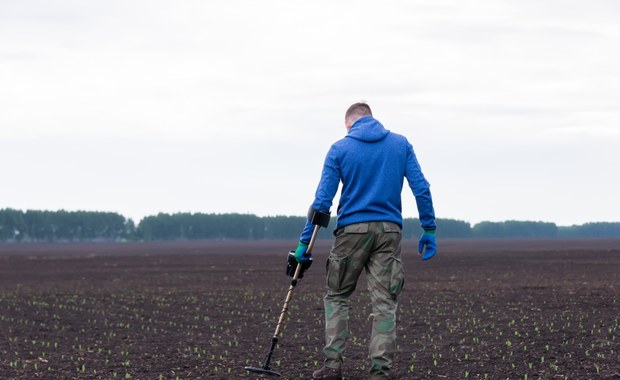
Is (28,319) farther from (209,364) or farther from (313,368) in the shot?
(313,368)

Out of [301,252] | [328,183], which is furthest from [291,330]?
[328,183]

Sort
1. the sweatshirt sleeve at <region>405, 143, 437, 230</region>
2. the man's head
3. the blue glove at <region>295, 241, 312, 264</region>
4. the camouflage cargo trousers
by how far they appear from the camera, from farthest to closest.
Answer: the blue glove at <region>295, 241, 312, 264</region> → the man's head → the sweatshirt sleeve at <region>405, 143, 437, 230</region> → the camouflage cargo trousers

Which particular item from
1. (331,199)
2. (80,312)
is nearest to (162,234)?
(80,312)

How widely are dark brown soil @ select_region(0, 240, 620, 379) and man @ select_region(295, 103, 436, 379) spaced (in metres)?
1.27

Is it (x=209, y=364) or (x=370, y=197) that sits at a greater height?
(x=370, y=197)

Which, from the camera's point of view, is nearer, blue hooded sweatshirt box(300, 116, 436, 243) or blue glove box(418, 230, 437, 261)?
blue hooded sweatshirt box(300, 116, 436, 243)

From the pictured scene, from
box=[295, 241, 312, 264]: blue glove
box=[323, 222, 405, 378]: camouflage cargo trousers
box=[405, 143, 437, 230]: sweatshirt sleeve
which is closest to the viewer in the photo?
box=[323, 222, 405, 378]: camouflage cargo trousers

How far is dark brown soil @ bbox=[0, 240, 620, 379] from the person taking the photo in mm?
11156

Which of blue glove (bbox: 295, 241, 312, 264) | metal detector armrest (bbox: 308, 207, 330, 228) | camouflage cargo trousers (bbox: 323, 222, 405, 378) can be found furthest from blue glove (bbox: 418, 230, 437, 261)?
blue glove (bbox: 295, 241, 312, 264)

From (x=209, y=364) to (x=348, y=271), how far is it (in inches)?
137

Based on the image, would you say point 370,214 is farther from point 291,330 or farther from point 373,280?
point 291,330

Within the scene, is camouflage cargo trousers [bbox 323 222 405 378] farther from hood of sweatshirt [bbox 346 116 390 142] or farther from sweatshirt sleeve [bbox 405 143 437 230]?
hood of sweatshirt [bbox 346 116 390 142]

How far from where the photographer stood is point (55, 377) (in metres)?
Result: 11.1

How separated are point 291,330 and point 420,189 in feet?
23.5
